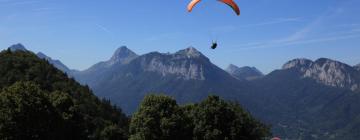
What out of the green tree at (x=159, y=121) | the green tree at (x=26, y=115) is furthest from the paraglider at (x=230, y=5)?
the green tree at (x=26, y=115)

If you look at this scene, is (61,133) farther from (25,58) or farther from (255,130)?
(25,58)

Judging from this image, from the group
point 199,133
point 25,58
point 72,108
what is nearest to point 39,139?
point 72,108

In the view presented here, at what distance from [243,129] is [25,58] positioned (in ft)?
297

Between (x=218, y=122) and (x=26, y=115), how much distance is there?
3059 cm

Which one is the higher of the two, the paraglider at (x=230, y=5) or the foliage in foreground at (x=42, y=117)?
the paraglider at (x=230, y=5)

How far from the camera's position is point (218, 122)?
84812 mm

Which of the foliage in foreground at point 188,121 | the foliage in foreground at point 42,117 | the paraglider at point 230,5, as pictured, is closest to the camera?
the paraglider at point 230,5

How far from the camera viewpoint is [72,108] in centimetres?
8775

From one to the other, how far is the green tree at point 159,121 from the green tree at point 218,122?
2.54 m

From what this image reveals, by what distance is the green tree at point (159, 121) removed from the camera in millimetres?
80438

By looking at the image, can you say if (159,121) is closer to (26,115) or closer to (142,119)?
(142,119)

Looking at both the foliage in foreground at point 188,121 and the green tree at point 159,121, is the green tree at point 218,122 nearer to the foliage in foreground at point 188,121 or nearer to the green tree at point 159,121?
the foliage in foreground at point 188,121

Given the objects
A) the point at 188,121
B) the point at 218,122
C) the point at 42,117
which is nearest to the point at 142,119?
the point at 188,121

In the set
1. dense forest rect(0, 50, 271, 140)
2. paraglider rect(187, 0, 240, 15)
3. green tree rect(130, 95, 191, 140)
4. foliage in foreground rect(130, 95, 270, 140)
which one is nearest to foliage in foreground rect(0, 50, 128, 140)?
dense forest rect(0, 50, 271, 140)
